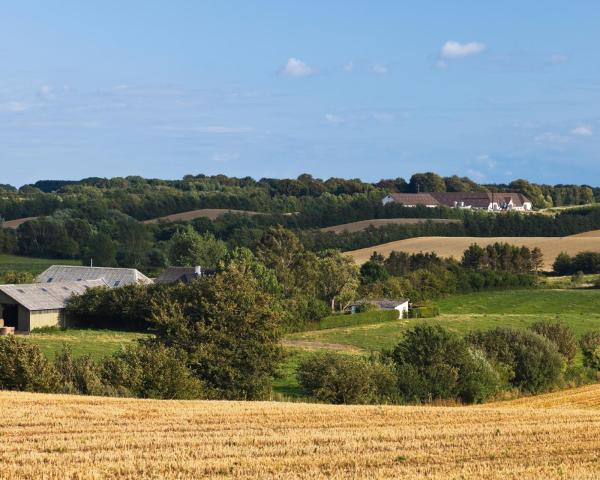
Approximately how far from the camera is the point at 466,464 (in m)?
19.6

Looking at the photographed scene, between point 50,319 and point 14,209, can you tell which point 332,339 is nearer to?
point 50,319

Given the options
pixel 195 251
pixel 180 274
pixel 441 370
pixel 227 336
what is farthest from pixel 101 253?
pixel 441 370

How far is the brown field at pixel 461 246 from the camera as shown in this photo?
329 feet

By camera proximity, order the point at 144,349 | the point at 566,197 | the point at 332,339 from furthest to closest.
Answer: the point at 566,197, the point at 332,339, the point at 144,349

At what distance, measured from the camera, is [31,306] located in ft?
203

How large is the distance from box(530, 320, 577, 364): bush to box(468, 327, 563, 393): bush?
16.1 feet

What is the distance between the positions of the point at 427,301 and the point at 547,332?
28371mm

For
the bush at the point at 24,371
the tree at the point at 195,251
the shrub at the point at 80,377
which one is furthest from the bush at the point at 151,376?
the tree at the point at 195,251

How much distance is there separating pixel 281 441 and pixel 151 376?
12.9 metres

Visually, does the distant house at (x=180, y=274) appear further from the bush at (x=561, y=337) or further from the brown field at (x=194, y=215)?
the brown field at (x=194, y=215)

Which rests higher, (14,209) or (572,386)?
(14,209)

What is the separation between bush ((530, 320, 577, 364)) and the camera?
48.3 m

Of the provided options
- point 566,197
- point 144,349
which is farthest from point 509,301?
point 566,197

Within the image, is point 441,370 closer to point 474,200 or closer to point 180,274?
point 180,274
